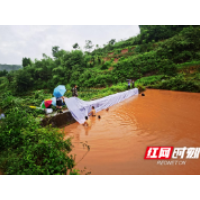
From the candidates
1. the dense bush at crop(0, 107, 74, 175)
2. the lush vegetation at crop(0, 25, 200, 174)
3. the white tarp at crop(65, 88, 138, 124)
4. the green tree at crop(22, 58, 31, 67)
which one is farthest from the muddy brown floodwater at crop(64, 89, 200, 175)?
the green tree at crop(22, 58, 31, 67)

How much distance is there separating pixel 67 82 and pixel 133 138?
1661cm

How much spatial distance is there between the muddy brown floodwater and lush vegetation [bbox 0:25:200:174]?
80cm

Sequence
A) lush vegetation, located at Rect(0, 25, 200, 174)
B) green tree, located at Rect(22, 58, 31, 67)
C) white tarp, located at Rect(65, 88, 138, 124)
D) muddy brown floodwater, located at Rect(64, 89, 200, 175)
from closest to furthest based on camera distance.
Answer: lush vegetation, located at Rect(0, 25, 200, 174) < muddy brown floodwater, located at Rect(64, 89, 200, 175) < white tarp, located at Rect(65, 88, 138, 124) < green tree, located at Rect(22, 58, 31, 67)

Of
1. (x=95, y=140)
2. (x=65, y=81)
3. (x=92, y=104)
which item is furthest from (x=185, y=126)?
(x=65, y=81)

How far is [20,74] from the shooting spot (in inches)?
723

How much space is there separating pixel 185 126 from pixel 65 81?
17079 mm

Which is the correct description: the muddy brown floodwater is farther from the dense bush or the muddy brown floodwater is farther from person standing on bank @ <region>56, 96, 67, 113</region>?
person standing on bank @ <region>56, 96, 67, 113</region>

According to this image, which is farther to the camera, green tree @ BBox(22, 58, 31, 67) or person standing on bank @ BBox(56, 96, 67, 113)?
→ green tree @ BBox(22, 58, 31, 67)

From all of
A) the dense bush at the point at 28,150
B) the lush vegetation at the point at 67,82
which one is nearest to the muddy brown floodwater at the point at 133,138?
the dense bush at the point at 28,150

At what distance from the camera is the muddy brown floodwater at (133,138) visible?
2.75 metres

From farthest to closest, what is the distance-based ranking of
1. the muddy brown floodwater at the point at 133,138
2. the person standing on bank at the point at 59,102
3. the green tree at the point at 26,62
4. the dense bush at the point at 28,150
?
the green tree at the point at 26,62, the person standing on bank at the point at 59,102, the muddy brown floodwater at the point at 133,138, the dense bush at the point at 28,150

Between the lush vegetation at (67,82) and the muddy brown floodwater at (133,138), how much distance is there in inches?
31.5

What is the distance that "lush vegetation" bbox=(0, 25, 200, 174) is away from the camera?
→ 224 cm

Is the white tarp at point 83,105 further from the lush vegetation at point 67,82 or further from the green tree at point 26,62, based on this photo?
the green tree at point 26,62
